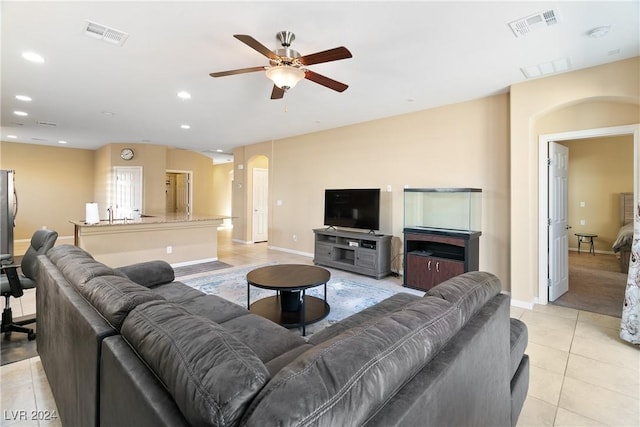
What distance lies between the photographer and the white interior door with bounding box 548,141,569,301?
3.73 m

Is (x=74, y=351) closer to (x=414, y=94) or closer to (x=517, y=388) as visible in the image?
(x=517, y=388)

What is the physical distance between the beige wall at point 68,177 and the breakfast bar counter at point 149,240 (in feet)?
10.7

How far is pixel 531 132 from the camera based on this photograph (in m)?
3.59

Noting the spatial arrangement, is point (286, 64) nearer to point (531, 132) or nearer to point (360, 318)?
point (360, 318)

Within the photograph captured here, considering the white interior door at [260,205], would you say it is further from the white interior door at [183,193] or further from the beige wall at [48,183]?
the beige wall at [48,183]

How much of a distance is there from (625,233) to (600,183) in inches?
88.5

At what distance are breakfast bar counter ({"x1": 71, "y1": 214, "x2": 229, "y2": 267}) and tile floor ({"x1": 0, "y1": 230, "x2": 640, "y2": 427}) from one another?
2.63 metres

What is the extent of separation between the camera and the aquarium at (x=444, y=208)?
4266 mm

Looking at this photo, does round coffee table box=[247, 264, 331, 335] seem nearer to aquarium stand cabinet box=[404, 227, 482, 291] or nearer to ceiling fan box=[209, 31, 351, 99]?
aquarium stand cabinet box=[404, 227, 482, 291]

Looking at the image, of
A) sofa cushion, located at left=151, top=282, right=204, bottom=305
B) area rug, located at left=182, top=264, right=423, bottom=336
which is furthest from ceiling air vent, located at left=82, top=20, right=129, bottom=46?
area rug, located at left=182, top=264, right=423, bottom=336

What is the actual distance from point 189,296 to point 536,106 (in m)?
4.15

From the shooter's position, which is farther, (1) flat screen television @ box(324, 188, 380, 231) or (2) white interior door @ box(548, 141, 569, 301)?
(1) flat screen television @ box(324, 188, 380, 231)

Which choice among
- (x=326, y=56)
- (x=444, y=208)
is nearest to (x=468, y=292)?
(x=326, y=56)

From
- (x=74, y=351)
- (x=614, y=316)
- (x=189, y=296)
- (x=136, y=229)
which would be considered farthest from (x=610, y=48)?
(x=136, y=229)
